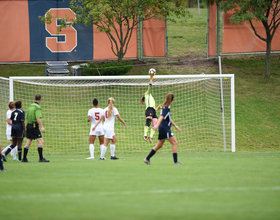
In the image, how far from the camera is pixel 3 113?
1561 centimetres

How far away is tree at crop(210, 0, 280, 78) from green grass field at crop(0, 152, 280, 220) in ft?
47.1

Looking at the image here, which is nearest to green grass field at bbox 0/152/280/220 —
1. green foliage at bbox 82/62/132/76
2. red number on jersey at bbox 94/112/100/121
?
red number on jersey at bbox 94/112/100/121

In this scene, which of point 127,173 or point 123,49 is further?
point 123,49

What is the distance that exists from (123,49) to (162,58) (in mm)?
2739

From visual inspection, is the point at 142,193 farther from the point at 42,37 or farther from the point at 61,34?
the point at 42,37

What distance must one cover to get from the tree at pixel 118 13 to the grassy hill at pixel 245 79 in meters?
2.68

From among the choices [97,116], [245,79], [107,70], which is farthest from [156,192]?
[245,79]

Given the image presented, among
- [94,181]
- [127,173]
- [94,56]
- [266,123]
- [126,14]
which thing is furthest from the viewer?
[94,56]

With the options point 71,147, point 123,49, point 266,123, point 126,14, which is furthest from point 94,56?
point 266,123

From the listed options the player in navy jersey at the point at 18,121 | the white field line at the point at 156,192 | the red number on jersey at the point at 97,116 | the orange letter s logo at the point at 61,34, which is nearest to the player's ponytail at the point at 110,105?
the red number on jersey at the point at 97,116

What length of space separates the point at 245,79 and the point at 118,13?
30.5 ft

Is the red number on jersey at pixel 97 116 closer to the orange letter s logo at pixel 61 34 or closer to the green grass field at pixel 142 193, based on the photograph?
the green grass field at pixel 142 193

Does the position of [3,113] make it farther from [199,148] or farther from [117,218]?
[117,218]

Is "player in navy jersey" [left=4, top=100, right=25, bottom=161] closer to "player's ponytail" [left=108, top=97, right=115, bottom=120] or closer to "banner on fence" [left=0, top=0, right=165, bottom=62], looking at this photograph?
"player's ponytail" [left=108, top=97, right=115, bottom=120]
